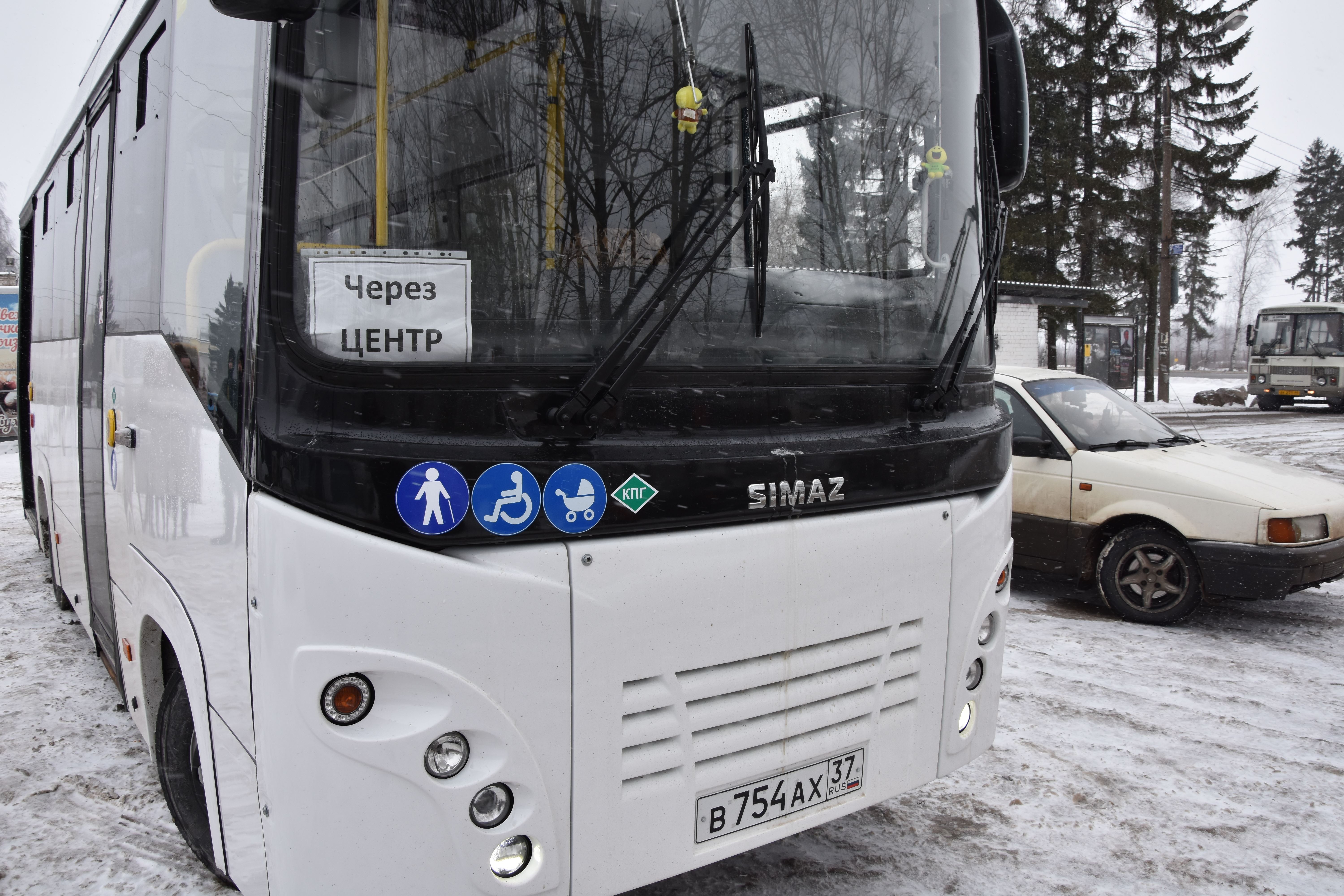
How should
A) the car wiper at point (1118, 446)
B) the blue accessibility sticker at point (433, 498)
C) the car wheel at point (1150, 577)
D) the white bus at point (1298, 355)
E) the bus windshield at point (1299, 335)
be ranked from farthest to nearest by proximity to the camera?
the bus windshield at point (1299, 335) → the white bus at point (1298, 355) → the car wiper at point (1118, 446) → the car wheel at point (1150, 577) → the blue accessibility sticker at point (433, 498)

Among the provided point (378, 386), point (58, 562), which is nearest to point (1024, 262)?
point (58, 562)

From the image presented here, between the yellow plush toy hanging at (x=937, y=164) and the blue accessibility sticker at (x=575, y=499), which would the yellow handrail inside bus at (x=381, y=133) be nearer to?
the blue accessibility sticker at (x=575, y=499)

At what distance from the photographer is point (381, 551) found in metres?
2.11

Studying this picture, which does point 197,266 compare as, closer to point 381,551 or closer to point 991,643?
point 381,551

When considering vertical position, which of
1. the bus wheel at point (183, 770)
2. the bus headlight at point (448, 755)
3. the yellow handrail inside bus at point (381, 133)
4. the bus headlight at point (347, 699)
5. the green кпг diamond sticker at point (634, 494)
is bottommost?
the bus wheel at point (183, 770)

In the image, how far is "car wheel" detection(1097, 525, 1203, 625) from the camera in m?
6.40

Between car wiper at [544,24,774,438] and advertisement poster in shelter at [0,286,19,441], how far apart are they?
1958 cm

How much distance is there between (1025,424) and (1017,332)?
1550 cm

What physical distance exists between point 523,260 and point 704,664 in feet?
3.55

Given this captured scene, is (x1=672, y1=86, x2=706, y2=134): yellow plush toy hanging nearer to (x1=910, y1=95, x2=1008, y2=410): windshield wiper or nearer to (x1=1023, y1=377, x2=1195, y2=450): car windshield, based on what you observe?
(x1=910, y1=95, x2=1008, y2=410): windshield wiper

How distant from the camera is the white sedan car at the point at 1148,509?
6.15 m

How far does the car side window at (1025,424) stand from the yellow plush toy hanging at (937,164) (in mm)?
4155

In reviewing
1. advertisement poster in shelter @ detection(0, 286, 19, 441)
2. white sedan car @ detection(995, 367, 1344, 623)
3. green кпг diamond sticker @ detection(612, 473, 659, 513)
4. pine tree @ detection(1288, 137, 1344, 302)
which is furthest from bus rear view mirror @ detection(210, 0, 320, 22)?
pine tree @ detection(1288, 137, 1344, 302)

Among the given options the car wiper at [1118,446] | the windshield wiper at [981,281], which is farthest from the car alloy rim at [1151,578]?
the windshield wiper at [981,281]
